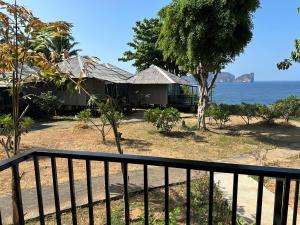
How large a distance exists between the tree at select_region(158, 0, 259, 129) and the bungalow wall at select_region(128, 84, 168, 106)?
1016 cm

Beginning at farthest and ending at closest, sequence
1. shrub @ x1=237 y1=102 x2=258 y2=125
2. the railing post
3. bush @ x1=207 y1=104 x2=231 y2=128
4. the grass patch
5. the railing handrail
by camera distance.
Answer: shrub @ x1=237 y1=102 x2=258 y2=125, bush @ x1=207 y1=104 x2=231 y2=128, the grass patch, the railing post, the railing handrail

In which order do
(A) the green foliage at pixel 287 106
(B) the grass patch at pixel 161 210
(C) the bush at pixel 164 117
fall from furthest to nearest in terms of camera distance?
(A) the green foliage at pixel 287 106 < (C) the bush at pixel 164 117 < (B) the grass patch at pixel 161 210

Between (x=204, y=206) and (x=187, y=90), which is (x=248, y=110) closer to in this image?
(x=187, y=90)

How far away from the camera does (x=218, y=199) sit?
5727 mm

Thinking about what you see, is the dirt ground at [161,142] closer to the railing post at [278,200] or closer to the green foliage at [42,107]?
the green foliage at [42,107]

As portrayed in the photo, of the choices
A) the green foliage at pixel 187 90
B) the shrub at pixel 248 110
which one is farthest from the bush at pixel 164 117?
the green foliage at pixel 187 90

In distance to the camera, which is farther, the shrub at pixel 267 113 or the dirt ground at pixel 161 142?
the shrub at pixel 267 113

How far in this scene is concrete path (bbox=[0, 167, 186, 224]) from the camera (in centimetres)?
Answer: 541

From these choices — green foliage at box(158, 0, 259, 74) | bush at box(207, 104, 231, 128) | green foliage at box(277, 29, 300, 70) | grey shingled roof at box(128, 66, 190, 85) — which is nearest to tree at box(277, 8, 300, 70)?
green foliage at box(277, 29, 300, 70)

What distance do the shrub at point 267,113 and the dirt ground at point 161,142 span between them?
63 centimetres

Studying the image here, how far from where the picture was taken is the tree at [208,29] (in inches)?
521

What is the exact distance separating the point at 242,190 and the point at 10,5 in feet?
17.0

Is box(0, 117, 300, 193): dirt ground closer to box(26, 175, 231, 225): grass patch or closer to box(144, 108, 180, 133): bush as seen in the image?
box(144, 108, 180, 133): bush

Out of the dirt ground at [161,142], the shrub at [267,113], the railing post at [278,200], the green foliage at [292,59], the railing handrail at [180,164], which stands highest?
the green foliage at [292,59]
